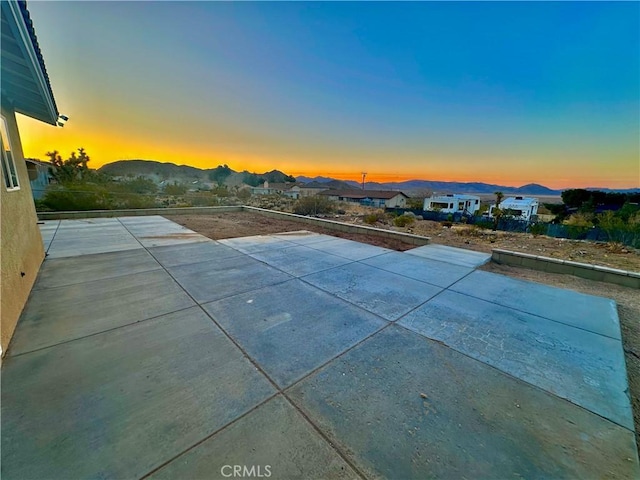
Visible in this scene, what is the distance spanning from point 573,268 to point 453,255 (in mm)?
2229

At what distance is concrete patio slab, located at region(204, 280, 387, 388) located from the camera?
7.60ft

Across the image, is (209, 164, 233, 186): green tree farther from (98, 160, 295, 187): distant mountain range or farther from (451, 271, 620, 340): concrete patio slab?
(451, 271, 620, 340): concrete patio slab

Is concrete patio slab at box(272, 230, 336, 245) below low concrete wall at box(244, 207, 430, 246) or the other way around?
below

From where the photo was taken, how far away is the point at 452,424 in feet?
5.59

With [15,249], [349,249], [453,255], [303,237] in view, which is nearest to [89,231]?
[15,249]

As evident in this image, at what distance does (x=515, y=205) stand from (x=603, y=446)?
51.7 m

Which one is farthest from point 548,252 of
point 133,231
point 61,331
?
point 133,231

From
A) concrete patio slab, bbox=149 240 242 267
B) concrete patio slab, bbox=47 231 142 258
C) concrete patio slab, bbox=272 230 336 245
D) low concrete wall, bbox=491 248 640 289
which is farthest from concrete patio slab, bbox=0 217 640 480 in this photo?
concrete patio slab, bbox=272 230 336 245

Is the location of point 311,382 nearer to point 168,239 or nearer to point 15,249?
point 15,249

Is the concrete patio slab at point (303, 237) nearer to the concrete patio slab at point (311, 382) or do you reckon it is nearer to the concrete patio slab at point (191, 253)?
the concrete patio slab at point (191, 253)

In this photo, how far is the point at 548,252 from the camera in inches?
303

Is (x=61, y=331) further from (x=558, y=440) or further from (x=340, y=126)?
(x=340, y=126)

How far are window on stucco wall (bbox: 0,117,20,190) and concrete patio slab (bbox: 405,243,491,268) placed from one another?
24.4 ft

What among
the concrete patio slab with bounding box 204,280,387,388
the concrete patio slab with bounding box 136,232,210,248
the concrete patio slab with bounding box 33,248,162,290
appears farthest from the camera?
the concrete patio slab with bounding box 136,232,210,248
